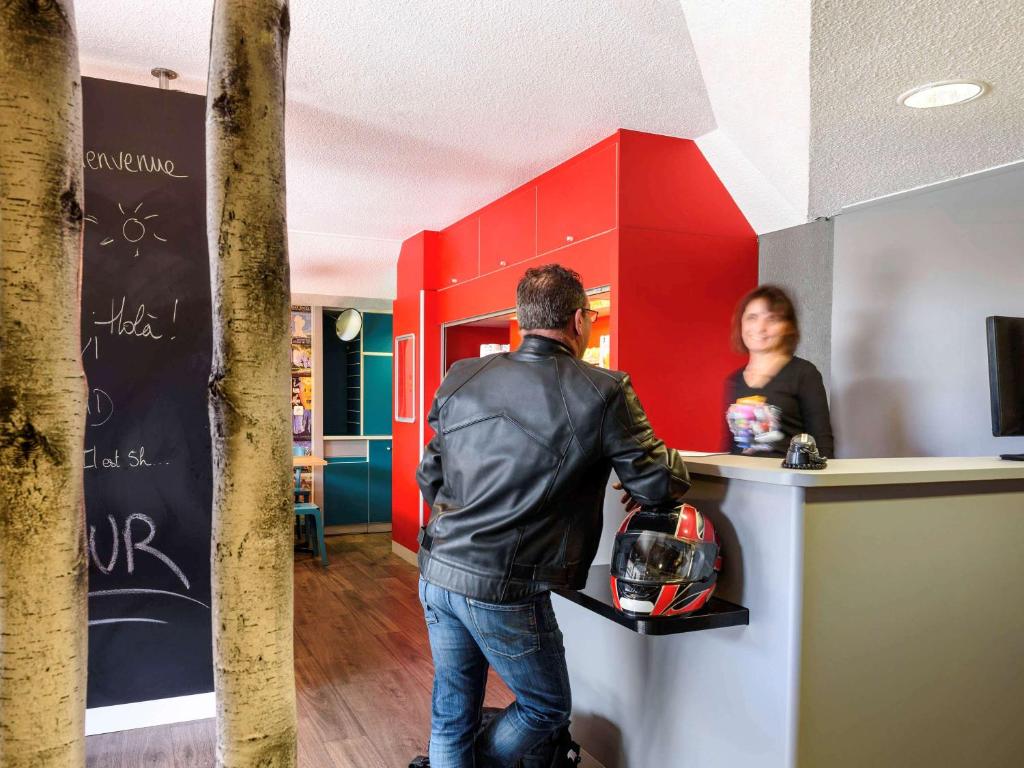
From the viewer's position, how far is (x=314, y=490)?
23.5 ft

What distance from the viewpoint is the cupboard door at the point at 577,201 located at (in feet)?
12.4

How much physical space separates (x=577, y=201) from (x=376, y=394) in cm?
405

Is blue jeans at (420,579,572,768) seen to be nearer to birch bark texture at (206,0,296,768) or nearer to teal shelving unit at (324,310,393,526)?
birch bark texture at (206,0,296,768)

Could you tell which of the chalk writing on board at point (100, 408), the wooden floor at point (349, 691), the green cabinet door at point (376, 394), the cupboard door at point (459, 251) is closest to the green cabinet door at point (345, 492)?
the green cabinet door at point (376, 394)

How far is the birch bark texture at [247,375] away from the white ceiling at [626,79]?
80.9 inches

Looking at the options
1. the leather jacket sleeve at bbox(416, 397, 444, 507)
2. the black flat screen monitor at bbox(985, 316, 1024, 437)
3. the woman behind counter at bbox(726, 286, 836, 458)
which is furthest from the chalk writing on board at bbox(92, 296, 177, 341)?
the black flat screen monitor at bbox(985, 316, 1024, 437)

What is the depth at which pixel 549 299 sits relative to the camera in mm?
1855

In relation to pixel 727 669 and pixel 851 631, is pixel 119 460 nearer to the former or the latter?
pixel 727 669

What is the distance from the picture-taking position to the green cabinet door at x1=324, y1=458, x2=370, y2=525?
7312mm

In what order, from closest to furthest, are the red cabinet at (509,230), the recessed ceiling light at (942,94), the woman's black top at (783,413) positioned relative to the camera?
the recessed ceiling light at (942,94) < the woman's black top at (783,413) < the red cabinet at (509,230)

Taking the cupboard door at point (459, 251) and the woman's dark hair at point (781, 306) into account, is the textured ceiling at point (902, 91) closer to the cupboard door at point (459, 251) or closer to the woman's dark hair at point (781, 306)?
the woman's dark hair at point (781, 306)

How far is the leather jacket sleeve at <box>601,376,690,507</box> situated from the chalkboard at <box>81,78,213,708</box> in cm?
193

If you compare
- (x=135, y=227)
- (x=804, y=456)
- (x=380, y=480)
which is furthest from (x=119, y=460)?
(x=380, y=480)

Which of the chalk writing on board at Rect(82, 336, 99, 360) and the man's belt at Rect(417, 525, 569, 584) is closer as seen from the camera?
the man's belt at Rect(417, 525, 569, 584)
